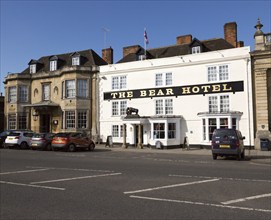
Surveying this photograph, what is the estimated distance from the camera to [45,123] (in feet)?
116

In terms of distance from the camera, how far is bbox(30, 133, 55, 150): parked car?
2400 centimetres

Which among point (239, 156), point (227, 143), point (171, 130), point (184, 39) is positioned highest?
point (184, 39)

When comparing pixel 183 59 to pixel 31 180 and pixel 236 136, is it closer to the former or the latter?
pixel 236 136

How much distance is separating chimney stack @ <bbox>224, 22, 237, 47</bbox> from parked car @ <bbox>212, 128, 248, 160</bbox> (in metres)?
16.3

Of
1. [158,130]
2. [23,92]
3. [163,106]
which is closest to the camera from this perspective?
[158,130]

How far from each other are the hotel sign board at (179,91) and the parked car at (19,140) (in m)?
9.76

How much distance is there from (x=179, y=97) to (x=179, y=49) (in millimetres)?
6729

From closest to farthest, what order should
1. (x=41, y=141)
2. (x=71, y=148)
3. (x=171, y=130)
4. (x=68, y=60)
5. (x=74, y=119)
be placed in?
(x=71, y=148) → (x=41, y=141) → (x=171, y=130) → (x=74, y=119) → (x=68, y=60)

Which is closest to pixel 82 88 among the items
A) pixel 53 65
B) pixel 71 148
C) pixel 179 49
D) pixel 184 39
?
pixel 53 65

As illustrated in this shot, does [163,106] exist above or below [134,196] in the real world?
above

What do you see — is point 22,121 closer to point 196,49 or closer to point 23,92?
point 23,92

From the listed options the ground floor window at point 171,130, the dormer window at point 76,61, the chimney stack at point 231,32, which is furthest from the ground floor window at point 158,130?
the dormer window at point 76,61

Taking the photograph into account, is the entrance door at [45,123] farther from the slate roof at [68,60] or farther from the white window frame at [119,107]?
the white window frame at [119,107]

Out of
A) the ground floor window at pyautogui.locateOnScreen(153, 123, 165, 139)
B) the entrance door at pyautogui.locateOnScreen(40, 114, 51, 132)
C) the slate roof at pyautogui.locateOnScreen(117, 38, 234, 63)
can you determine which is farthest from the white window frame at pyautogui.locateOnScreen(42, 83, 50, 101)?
the ground floor window at pyautogui.locateOnScreen(153, 123, 165, 139)
